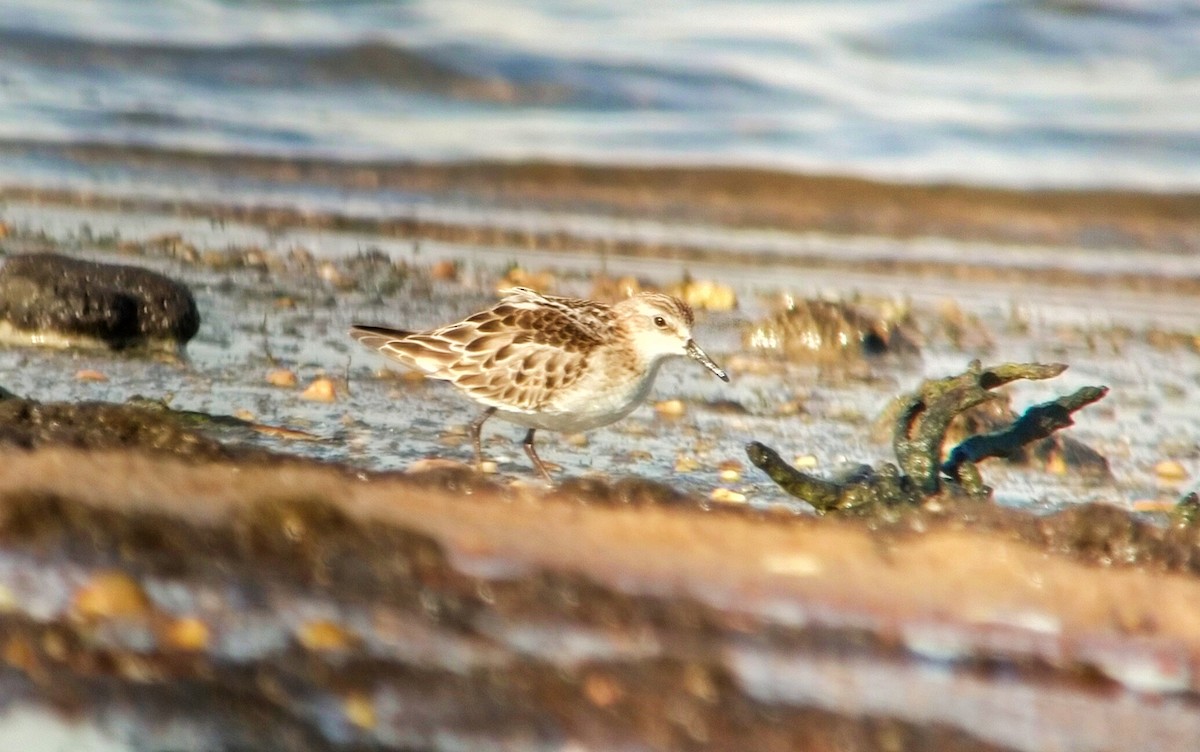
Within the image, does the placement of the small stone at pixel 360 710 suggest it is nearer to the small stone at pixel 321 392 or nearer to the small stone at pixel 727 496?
the small stone at pixel 727 496

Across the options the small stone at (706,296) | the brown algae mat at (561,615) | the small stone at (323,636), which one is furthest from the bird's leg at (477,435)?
the small stone at (706,296)

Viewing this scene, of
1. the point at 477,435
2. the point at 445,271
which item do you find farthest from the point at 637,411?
the point at 445,271

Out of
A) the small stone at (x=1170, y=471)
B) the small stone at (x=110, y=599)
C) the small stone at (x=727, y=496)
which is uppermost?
the small stone at (x=110, y=599)

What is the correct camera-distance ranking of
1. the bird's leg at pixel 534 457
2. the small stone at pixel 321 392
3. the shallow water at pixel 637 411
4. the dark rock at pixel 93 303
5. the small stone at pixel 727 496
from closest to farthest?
1. the small stone at pixel 727 496
2. the bird's leg at pixel 534 457
3. the shallow water at pixel 637 411
4. the small stone at pixel 321 392
5. the dark rock at pixel 93 303

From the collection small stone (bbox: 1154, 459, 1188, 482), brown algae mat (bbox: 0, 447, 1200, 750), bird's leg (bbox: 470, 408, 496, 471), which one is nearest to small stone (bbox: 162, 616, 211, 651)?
brown algae mat (bbox: 0, 447, 1200, 750)

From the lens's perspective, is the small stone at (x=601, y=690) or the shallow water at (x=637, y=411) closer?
the small stone at (x=601, y=690)

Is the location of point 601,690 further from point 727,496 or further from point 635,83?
point 635,83
